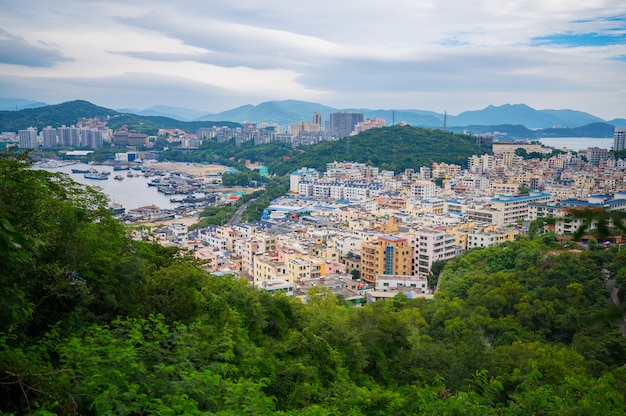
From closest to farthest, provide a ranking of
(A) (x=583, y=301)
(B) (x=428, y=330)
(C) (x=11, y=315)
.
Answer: (C) (x=11, y=315)
(B) (x=428, y=330)
(A) (x=583, y=301)

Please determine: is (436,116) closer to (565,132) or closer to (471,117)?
(471,117)

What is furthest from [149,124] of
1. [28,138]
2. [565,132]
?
[565,132]

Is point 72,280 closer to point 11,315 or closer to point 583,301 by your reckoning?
point 11,315

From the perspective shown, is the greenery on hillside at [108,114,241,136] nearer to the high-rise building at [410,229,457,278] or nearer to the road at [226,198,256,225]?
the road at [226,198,256,225]

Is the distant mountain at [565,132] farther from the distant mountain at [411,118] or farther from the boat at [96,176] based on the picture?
the boat at [96,176]

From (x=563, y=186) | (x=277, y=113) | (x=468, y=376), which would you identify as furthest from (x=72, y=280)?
(x=277, y=113)

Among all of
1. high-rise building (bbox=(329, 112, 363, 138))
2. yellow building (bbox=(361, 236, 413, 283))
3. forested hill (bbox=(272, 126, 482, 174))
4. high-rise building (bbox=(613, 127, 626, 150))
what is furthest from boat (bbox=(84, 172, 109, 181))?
high-rise building (bbox=(613, 127, 626, 150))
